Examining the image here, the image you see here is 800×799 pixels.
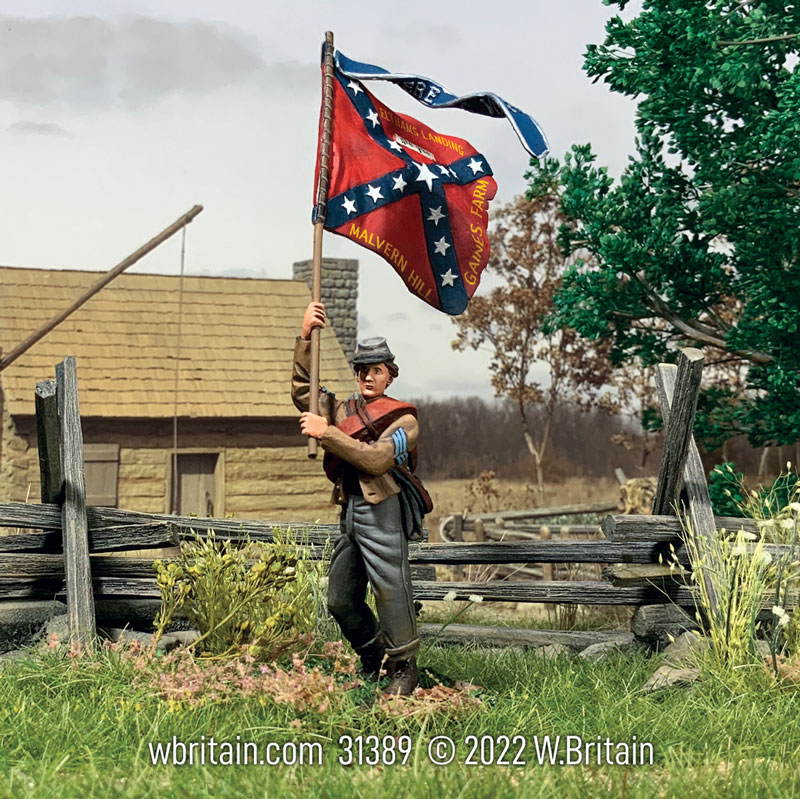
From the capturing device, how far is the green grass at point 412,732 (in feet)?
14.4

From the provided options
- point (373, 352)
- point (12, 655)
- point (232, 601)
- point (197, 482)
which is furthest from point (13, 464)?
point (373, 352)

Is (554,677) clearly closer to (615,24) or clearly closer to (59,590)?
(59,590)

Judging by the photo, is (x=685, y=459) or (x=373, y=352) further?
(x=685, y=459)

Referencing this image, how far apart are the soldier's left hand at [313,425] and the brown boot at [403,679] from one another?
1.31m

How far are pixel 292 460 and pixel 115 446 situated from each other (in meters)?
2.39

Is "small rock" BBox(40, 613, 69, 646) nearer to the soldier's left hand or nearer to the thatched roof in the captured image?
the soldier's left hand

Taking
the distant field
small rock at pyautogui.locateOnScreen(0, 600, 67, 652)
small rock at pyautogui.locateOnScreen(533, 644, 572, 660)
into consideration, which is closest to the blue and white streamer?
small rock at pyautogui.locateOnScreen(533, 644, 572, 660)

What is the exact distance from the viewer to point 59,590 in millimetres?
7527

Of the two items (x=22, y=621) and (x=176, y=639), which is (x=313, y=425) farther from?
(x=22, y=621)

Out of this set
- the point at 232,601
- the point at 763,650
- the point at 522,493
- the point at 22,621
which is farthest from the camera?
the point at 522,493

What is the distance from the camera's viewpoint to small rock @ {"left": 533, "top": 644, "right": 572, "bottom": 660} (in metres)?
7.34

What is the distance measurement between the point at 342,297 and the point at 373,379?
36.0 feet

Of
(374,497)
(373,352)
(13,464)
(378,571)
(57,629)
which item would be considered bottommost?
(57,629)

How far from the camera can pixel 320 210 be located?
5586mm
